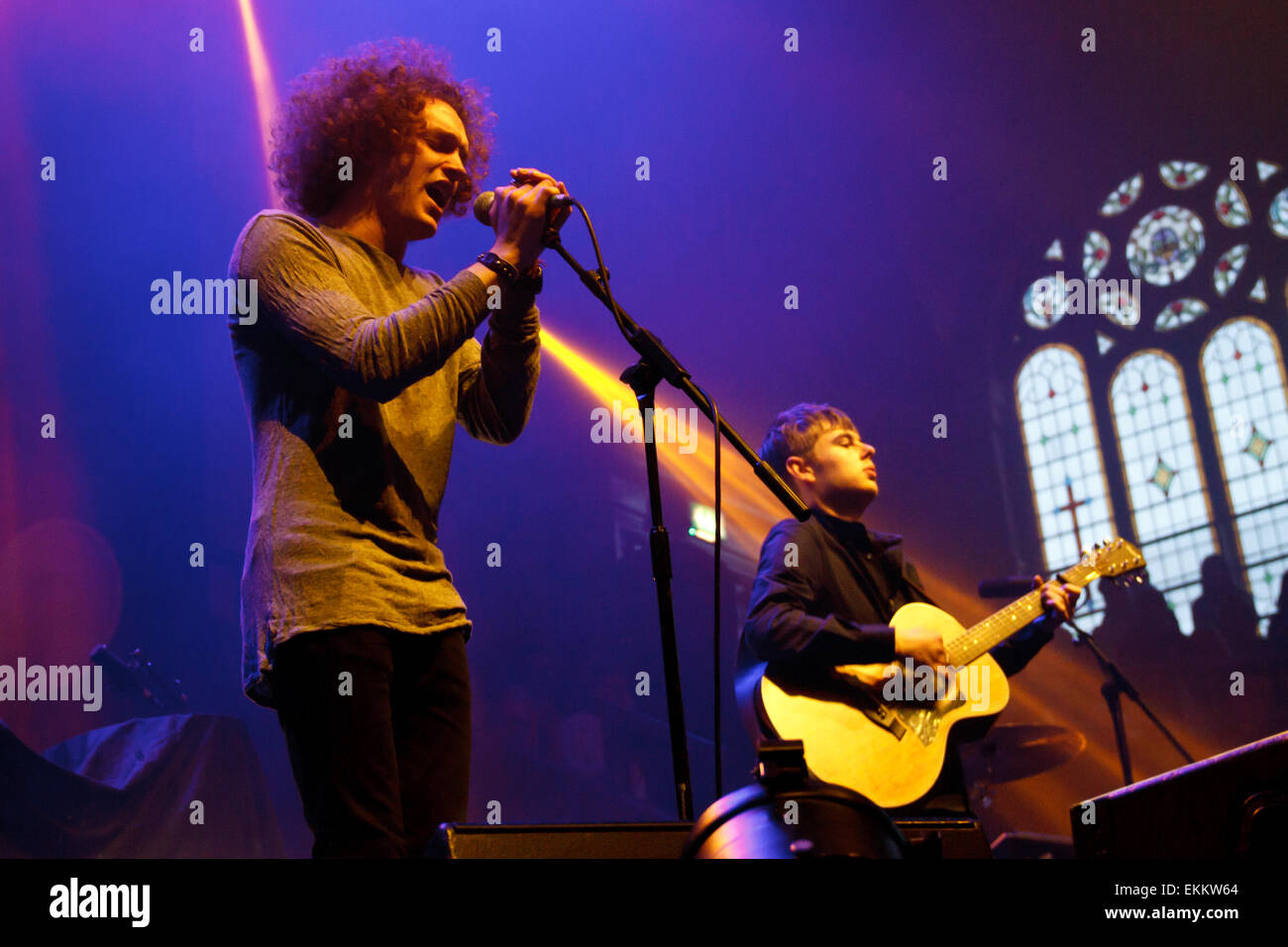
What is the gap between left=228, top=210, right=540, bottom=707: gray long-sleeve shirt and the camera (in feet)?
4.82

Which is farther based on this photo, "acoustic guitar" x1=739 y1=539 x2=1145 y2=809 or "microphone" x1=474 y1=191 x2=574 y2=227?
"acoustic guitar" x1=739 y1=539 x2=1145 y2=809

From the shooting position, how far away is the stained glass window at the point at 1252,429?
295 inches

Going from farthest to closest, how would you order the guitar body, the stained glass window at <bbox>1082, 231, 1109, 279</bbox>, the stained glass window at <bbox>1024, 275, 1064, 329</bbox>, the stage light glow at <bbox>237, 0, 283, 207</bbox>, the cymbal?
the stained glass window at <bbox>1082, 231, 1109, 279</bbox>, the stained glass window at <bbox>1024, 275, 1064, 329</bbox>, the stage light glow at <bbox>237, 0, 283, 207</bbox>, the cymbal, the guitar body

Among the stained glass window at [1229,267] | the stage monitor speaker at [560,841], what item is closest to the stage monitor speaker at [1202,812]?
the stage monitor speaker at [560,841]

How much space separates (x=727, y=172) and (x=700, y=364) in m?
1.11

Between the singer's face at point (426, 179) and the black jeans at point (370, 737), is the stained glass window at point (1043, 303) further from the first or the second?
the black jeans at point (370, 737)

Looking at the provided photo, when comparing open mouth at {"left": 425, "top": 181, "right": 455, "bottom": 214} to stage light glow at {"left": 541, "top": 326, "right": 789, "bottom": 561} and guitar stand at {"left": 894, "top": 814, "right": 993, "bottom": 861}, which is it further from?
stage light glow at {"left": 541, "top": 326, "right": 789, "bottom": 561}

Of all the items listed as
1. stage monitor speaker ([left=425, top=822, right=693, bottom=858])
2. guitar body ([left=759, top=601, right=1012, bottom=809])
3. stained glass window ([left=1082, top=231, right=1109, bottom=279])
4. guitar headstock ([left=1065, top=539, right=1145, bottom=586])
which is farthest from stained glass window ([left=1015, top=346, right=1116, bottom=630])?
stage monitor speaker ([left=425, top=822, right=693, bottom=858])

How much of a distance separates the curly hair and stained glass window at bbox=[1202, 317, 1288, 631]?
Result: 7.14 m

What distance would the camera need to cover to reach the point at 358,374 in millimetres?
1470

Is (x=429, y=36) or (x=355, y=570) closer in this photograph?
(x=355, y=570)

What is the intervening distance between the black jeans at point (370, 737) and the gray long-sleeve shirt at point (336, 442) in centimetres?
3
